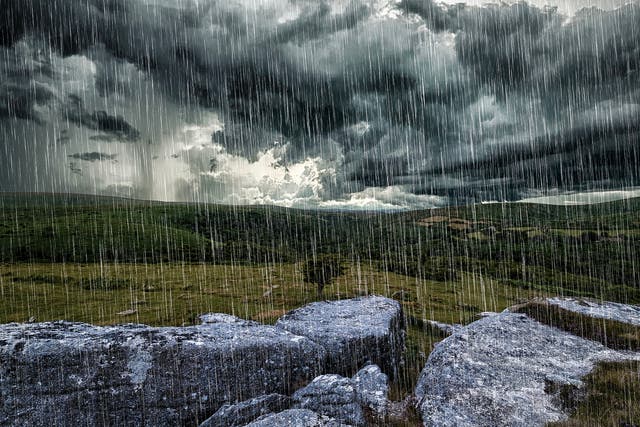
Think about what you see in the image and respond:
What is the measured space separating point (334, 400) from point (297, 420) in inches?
64.0

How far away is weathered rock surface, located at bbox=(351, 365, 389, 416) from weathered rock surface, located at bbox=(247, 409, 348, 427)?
1.87 metres

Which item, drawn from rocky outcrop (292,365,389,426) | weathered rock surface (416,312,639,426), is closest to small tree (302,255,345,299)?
weathered rock surface (416,312,639,426)

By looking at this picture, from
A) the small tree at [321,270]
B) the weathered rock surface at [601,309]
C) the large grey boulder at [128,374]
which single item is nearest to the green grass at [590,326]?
the weathered rock surface at [601,309]

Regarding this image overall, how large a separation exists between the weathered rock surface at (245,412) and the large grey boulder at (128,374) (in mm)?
1807

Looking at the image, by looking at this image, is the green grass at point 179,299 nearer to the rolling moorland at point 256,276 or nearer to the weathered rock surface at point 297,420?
the rolling moorland at point 256,276

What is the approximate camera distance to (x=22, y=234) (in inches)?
4970

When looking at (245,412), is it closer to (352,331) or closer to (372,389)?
(372,389)

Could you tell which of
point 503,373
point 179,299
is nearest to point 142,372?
point 503,373

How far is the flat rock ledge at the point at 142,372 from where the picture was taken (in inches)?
358

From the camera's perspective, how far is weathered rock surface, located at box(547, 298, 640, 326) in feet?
48.3

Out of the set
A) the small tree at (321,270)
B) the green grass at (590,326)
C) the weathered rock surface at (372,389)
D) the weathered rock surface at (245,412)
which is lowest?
the small tree at (321,270)

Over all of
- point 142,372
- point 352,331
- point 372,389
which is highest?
point 142,372

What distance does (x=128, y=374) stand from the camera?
9.53 meters

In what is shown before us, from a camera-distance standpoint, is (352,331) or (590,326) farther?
(352,331)
